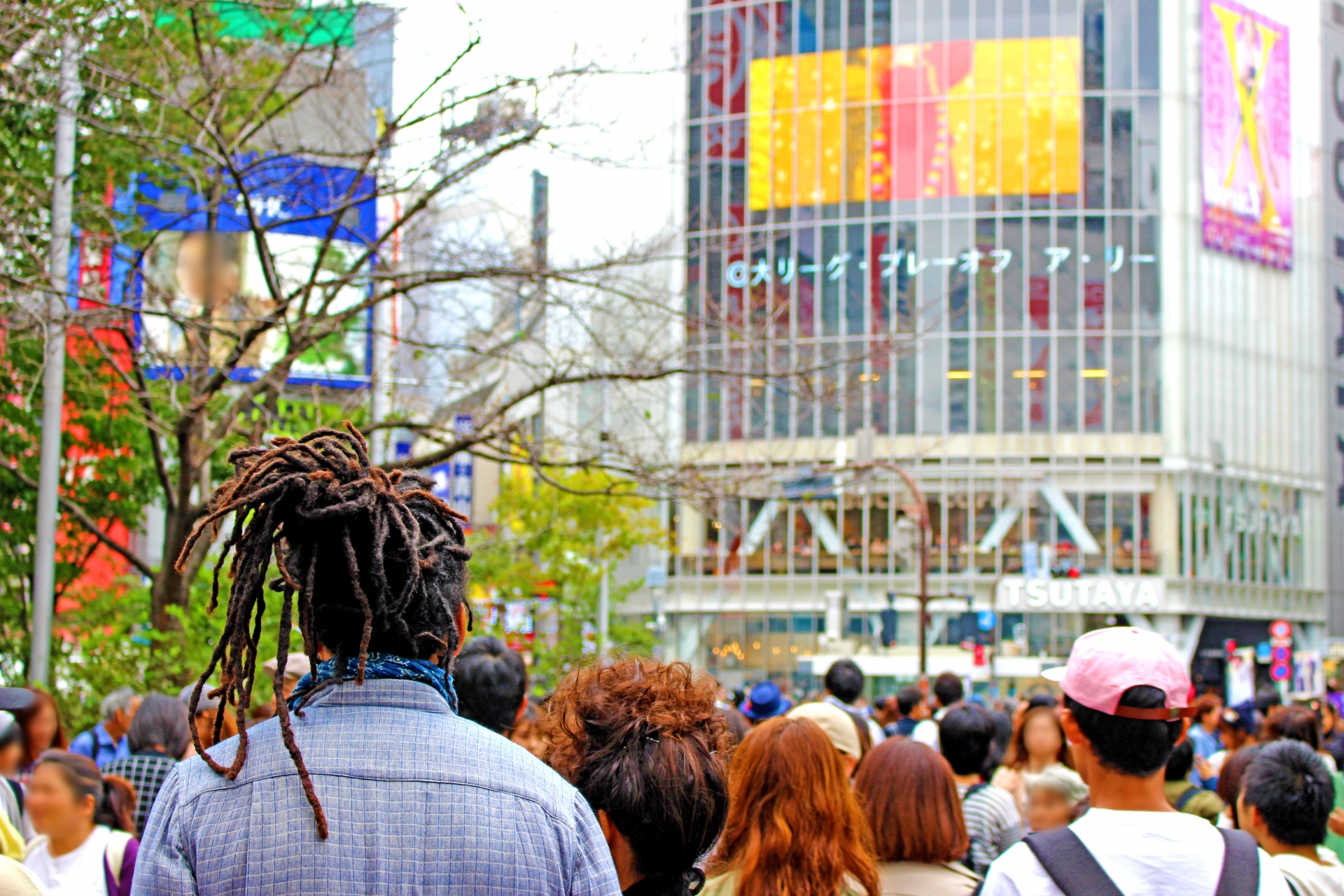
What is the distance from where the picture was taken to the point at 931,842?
4.60 metres

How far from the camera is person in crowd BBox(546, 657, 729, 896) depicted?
3207 millimetres

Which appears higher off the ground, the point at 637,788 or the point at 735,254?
the point at 735,254

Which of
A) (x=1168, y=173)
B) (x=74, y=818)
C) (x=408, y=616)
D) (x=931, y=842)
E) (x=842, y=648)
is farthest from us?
(x=1168, y=173)

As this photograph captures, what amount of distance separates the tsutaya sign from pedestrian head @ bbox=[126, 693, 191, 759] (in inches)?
1608

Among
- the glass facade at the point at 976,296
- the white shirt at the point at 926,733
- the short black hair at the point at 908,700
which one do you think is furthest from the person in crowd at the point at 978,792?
the glass facade at the point at 976,296

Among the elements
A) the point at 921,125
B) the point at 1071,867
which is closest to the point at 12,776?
the point at 1071,867

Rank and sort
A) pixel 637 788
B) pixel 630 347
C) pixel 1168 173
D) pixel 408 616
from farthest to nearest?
pixel 1168 173 < pixel 630 347 < pixel 637 788 < pixel 408 616

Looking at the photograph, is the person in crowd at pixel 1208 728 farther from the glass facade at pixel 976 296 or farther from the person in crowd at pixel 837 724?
the glass facade at pixel 976 296

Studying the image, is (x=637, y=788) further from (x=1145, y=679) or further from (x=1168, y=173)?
(x=1168, y=173)

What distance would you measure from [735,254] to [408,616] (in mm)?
46196

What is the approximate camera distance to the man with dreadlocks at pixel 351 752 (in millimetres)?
2312

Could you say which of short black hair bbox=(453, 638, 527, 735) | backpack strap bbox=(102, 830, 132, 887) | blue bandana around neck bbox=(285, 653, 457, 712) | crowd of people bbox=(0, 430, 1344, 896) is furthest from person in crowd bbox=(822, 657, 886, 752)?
blue bandana around neck bbox=(285, 653, 457, 712)

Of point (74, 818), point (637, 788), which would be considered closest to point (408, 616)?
point (637, 788)

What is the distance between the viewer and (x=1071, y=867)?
302cm
